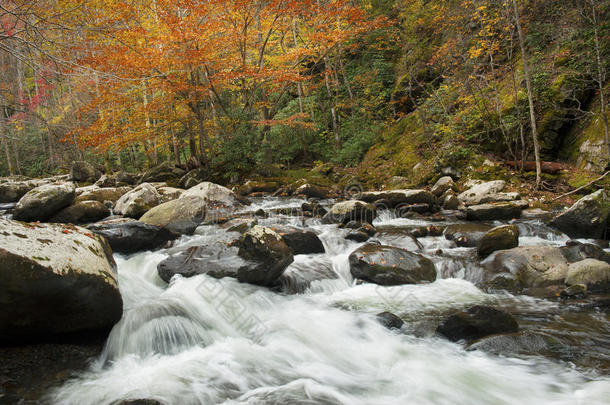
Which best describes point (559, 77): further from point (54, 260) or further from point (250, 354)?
point (54, 260)

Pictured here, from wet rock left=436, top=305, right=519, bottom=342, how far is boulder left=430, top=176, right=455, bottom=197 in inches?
289

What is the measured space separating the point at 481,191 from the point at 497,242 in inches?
173

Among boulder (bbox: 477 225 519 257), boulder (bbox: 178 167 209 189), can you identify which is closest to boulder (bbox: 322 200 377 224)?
boulder (bbox: 477 225 519 257)

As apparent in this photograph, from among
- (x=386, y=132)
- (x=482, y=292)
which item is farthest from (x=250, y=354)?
(x=386, y=132)

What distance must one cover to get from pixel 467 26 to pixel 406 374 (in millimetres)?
13369

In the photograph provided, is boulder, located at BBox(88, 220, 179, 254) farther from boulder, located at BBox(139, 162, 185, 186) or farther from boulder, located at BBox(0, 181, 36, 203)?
boulder, located at BBox(0, 181, 36, 203)

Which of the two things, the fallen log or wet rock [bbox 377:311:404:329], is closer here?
wet rock [bbox 377:311:404:329]

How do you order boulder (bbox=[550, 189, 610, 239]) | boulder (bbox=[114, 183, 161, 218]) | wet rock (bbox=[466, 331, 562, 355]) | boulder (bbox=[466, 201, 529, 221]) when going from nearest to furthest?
1. wet rock (bbox=[466, 331, 562, 355])
2. boulder (bbox=[550, 189, 610, 239])
3. boulder (bbox=[466, 201, 529, 221])
4. boulder (bbox=[114, 183, 161, 218])

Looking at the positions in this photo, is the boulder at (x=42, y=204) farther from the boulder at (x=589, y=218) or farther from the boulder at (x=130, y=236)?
the boulder at (x=589, y=218)

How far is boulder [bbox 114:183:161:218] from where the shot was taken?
358 inches

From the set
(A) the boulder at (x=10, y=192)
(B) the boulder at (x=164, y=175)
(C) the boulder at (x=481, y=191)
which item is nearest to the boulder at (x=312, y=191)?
(C) the boulder at (x=481, y=191)

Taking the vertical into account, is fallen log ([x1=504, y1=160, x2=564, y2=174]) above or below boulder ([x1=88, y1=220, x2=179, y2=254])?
above

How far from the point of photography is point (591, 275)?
15.2ft

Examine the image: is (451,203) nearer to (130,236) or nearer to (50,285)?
(130,236)
